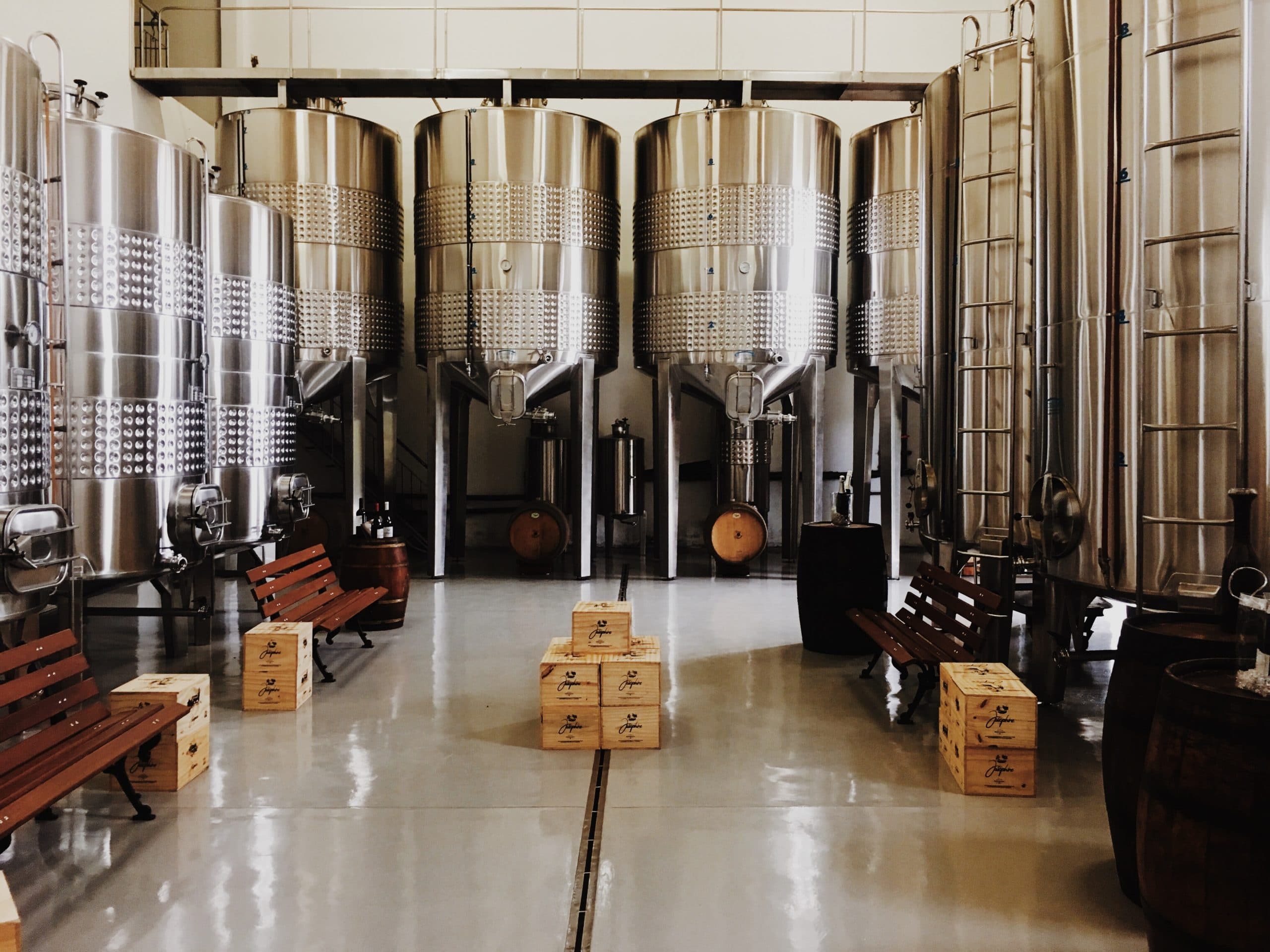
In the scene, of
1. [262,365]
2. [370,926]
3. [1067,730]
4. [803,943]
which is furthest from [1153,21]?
[262,365]

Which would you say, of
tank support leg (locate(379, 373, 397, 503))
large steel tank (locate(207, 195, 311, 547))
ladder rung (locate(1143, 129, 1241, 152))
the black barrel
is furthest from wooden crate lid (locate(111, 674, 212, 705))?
tank support leg (locate(379, 373, 397, 503))

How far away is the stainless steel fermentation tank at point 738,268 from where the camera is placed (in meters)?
8.96

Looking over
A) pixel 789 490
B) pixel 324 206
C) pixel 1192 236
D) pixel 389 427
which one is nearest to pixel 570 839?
pixel 1192 236

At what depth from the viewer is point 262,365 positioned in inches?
287

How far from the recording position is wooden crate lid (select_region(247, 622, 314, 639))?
16.4ft

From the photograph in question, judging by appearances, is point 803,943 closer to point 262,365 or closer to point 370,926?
point 370,926

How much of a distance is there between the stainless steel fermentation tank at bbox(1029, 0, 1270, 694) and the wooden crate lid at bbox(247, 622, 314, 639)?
361 centimetres

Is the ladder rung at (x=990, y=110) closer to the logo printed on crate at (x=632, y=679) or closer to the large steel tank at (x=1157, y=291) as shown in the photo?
the large steel tank at (x=1157, y=291)

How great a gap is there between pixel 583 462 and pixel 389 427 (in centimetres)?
222

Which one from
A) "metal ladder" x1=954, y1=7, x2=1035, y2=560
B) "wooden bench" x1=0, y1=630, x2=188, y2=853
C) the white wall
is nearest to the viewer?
"wooden bench" x1=0, y1=630, x2=188, y2=853

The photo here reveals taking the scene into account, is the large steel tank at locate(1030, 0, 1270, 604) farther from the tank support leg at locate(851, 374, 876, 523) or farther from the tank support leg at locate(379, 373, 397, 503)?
the tank support leg at locate(379, 373, 397, 503)

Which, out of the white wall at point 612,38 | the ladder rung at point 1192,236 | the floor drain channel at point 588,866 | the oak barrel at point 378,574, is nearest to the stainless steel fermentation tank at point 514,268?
the white wall at point 612,38

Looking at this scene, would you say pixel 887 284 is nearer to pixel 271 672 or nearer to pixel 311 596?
pixel 311 596

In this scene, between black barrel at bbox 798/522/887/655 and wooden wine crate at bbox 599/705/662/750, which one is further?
black barrel at bbox 798/522/887/655
